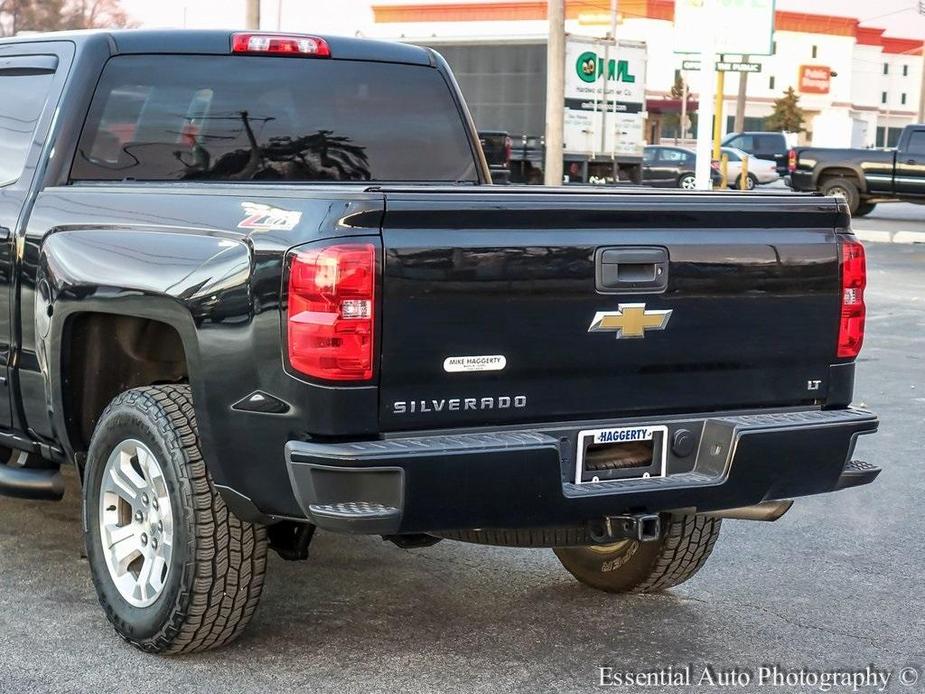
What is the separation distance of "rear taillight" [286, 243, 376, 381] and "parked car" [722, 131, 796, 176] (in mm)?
42139

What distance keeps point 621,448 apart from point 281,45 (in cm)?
247

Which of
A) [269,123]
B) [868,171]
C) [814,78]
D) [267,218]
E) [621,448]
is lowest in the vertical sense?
[868,171]

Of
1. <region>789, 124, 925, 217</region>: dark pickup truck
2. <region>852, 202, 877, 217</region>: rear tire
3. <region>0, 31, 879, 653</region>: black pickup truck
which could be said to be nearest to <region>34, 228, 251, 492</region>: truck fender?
<region>0, 31, 879, 653</region>: black pickup truck

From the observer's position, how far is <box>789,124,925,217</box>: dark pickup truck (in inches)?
1148

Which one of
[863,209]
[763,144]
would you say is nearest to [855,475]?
[863,209]

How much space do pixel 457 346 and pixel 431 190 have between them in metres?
0.44

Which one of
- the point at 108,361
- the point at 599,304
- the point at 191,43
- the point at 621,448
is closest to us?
the point at 599,304

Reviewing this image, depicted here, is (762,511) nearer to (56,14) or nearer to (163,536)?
(163,536)

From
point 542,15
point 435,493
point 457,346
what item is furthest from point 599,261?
point 542,15

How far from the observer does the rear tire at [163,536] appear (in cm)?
418

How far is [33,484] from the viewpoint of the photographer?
5.07m

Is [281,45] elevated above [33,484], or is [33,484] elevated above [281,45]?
[281,45]

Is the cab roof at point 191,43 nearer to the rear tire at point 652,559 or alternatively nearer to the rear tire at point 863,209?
the rear tire at point 652,559

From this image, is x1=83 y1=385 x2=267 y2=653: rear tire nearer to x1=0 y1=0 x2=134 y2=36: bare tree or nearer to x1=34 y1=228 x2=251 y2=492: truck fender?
x1=34 y1=228 x2=251 y2=492: truck fender
